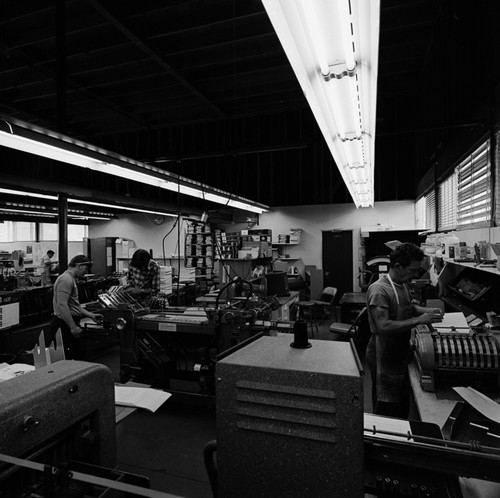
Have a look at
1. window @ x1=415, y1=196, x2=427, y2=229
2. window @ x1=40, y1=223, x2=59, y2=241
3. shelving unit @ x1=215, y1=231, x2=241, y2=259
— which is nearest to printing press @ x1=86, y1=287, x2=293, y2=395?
shelving unit @ x1=215, y1=231, x2=241, y2=259

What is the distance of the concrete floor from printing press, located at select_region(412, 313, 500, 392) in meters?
1.39

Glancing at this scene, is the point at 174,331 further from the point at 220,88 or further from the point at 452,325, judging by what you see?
the point at 220,88

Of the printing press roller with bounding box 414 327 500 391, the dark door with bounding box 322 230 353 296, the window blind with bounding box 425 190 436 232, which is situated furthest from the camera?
the dark door with bounding box 322 230 353 296

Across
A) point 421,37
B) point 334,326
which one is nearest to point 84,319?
point 334,326

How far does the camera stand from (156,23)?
3760mm

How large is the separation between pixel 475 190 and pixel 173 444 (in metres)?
3.25

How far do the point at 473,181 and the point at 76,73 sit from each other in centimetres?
518

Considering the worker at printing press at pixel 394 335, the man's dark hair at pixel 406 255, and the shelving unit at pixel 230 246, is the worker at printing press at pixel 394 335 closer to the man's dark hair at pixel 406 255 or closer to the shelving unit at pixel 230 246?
the man's dark hair at pixel 406 255

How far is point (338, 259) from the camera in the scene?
26.3ft

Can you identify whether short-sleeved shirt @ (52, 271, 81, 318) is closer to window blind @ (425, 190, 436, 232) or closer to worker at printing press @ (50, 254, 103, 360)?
worker at printing press @ (50, 254, 103, 360)

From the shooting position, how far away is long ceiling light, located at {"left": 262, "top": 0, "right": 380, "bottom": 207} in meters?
0.93

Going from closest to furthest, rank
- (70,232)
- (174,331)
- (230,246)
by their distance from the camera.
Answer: (174,331)
(230,246)
(70,232)

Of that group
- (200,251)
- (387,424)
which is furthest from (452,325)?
(200,251)

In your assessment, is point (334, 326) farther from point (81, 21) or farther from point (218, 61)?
point (81, 21)
